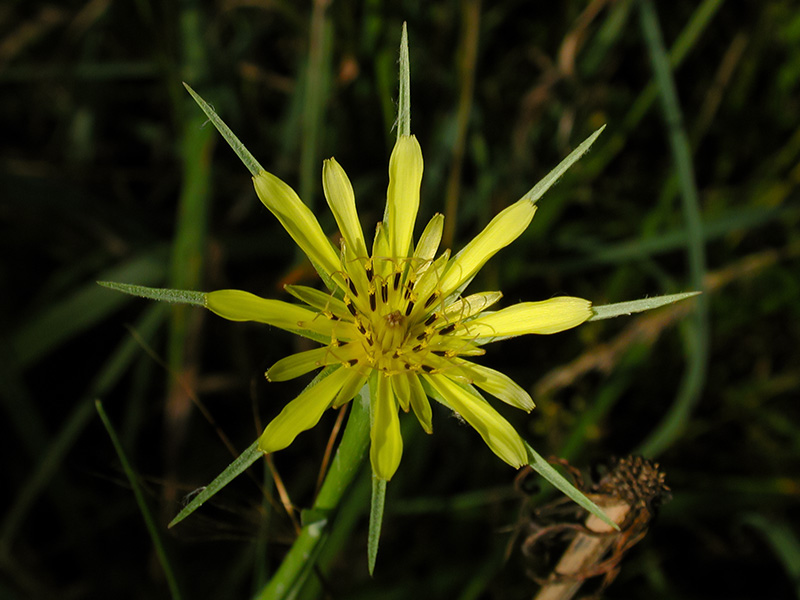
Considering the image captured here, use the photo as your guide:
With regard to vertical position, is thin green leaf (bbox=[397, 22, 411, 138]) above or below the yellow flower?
above

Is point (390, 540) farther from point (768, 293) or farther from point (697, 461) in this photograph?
point (768, 293)

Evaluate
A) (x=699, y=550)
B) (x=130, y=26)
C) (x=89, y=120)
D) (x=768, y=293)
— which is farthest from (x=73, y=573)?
(x=768, y=293)

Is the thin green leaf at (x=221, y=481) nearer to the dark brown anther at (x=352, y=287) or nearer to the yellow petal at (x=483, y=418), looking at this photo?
the yellow petal at (x=483, y=418)

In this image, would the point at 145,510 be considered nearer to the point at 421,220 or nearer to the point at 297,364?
the point at 297,364

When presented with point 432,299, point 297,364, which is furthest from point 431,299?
point 297,364

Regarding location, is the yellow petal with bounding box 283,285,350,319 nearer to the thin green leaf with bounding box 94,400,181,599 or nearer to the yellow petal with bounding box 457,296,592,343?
the yellow petal with bounding box 457,296,592,343

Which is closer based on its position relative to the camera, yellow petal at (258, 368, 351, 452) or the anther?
yellow petal at (258, 368, 351, 452)

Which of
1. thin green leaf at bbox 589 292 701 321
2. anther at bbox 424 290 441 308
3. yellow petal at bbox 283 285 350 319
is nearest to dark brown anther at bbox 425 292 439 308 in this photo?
anther at bbox 424 290 441 308
